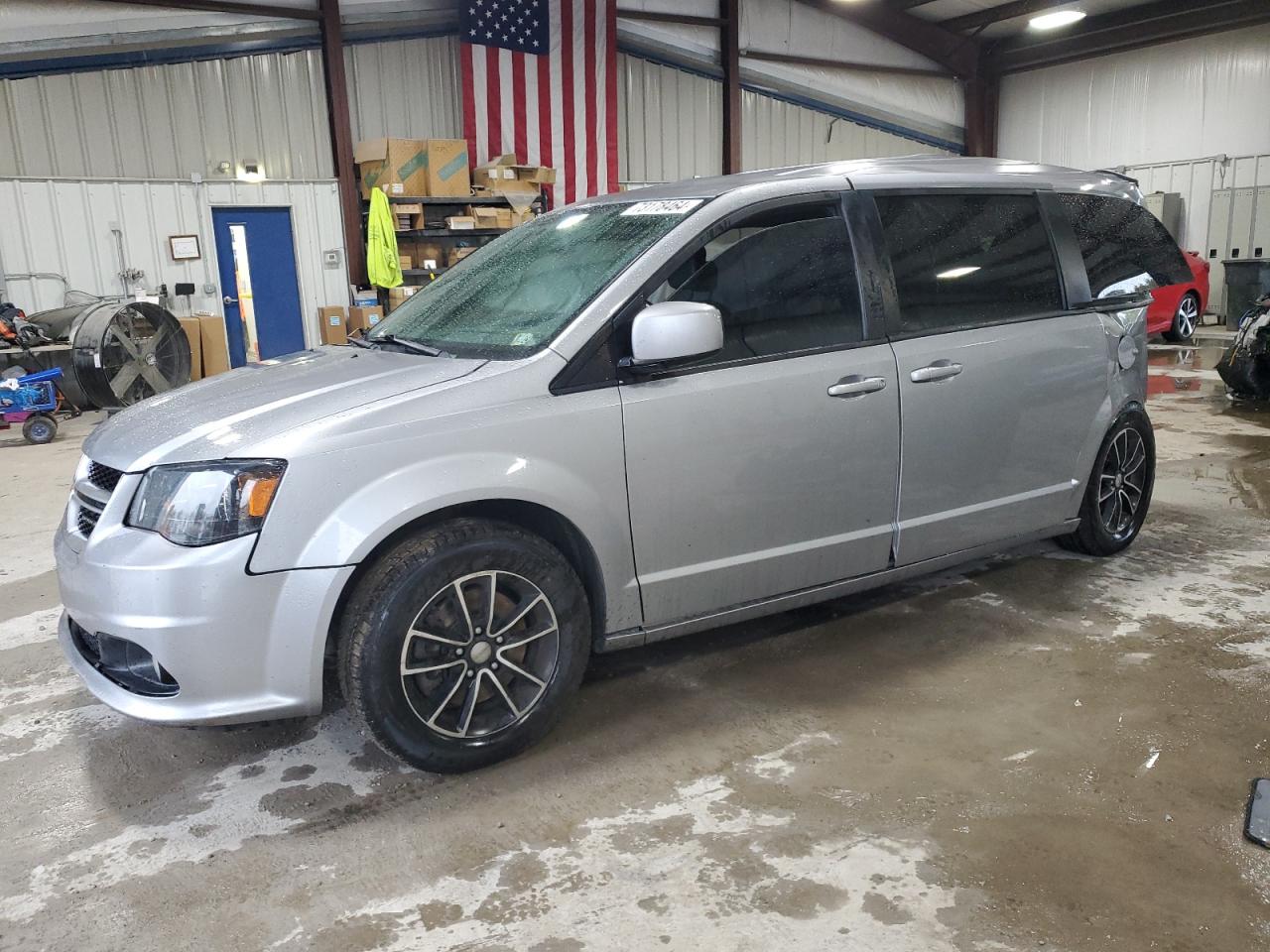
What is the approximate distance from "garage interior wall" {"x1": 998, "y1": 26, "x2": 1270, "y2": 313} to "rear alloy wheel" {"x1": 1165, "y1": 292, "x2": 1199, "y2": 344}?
3283 millimetres

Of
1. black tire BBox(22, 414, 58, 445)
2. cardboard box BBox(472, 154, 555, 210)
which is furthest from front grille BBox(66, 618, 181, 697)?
cardboard box BBox(472, 154, 555, 210)

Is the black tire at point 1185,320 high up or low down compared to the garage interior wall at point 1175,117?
down

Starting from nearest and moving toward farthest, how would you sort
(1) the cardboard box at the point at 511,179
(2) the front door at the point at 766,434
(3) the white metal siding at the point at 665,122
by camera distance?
(2) the front door at the point at 766,434
(1) the cardboard box at the point at 511,179
(3) the white metal siding at the point at 665,122

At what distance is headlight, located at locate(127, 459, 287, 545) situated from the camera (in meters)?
2.30

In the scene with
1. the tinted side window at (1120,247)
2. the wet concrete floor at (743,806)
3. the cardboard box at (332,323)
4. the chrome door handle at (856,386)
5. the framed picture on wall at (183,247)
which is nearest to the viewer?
the wet concrete floor at (743,806)

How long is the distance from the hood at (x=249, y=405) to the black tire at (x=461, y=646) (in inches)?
16.6

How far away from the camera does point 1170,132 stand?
16.5m

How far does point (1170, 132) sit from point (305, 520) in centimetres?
1839

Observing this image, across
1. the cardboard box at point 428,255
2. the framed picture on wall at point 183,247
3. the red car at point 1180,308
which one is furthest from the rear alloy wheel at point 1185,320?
the framed picture on wall at point 183,247

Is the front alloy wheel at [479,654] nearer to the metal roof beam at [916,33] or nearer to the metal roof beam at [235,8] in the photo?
the metal roof beam at [235,8]

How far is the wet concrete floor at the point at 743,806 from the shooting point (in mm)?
2031

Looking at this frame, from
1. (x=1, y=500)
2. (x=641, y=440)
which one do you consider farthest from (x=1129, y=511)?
(x=1, y=500)

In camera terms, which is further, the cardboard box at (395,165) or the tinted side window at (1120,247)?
the cardboard box at (395,165)

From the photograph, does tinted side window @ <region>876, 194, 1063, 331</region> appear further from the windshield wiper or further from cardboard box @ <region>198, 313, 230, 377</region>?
cardboard box @ <region>198, 313, 230, 377</region>
